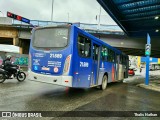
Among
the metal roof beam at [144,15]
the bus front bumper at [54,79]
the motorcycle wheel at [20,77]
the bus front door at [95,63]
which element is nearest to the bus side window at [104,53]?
the bus front door at [95,63]

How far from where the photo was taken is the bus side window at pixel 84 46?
859 cm

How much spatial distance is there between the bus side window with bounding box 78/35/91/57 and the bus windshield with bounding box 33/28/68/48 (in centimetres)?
71

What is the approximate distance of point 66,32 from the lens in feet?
27.3

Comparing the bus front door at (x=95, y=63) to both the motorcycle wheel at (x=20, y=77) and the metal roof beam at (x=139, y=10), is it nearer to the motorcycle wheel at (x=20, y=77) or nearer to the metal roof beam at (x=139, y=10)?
the motorcycle wheel at (x=20, y=77)

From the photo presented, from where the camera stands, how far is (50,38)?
8617mm

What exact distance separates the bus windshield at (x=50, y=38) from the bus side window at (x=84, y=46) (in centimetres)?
71

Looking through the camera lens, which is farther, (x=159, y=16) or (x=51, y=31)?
(x=159, y=16)

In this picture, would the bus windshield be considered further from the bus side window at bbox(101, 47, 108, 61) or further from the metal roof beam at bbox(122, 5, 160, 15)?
the metal roof beam at bbox(122, 5, 160, 15)

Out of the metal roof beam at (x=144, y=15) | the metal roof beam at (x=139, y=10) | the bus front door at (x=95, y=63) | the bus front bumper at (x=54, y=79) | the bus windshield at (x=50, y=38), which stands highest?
the metal roof beam at (x=139, y=10)

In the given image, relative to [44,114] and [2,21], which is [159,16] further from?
[2,21]

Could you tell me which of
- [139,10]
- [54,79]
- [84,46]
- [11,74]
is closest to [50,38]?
[84,46]

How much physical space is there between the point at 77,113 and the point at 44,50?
3.40 metres

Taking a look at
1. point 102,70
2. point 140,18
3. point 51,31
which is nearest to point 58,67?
point 51,31

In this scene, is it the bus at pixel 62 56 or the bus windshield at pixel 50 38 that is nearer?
the bus at pixel 62 56
